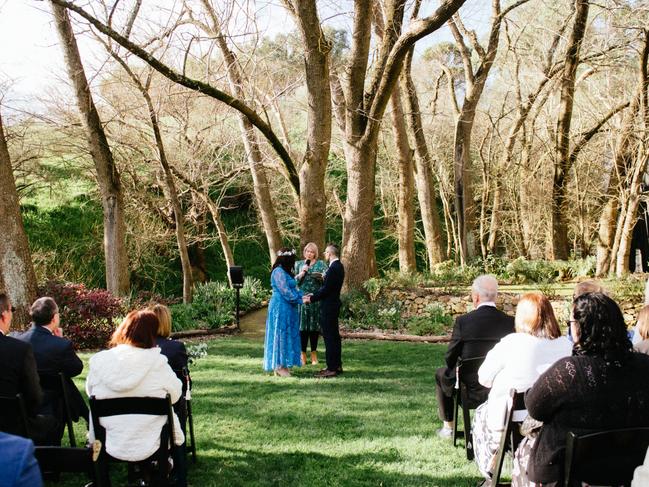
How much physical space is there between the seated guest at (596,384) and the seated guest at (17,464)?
2.49m

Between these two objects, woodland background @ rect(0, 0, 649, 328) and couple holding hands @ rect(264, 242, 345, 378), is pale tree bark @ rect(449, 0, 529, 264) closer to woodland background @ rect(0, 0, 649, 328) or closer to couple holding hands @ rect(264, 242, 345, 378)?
woodland background @ rect(0, 0, 649, 328)

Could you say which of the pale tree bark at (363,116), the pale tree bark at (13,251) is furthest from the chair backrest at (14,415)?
the pale tree bark at (363,116)

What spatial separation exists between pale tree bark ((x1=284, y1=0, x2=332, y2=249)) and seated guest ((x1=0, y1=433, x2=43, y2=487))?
34.8ft

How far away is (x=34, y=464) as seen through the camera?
5.29ft

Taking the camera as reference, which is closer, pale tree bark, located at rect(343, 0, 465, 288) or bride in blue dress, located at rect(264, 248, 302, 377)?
bride in blue dress, located at rect(264, 248, 302, 377)

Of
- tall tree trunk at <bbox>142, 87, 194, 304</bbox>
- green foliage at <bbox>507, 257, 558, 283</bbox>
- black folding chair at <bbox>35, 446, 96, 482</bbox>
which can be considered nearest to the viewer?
black folding chair at <bbox>35, 446, 96, 482</bbox>

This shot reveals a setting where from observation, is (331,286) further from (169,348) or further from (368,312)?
(368,312)

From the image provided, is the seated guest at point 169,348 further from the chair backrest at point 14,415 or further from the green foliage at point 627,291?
the green foliage at point 627,291

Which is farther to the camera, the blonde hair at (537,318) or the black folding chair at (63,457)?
the blonde hair at (537,318)

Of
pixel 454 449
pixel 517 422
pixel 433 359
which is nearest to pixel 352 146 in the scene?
pixel 433 359

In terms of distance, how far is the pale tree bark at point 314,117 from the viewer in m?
11.7

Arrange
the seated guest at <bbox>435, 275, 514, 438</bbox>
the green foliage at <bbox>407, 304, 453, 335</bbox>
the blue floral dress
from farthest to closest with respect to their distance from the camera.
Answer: the green foliage at <bbox>407, 304, 453, 335</bbox> < the blue floral dress < the seated guest at <bbox>435, 275, 514, 438</bbox>

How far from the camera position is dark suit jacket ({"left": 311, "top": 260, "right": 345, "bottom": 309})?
27.1ft

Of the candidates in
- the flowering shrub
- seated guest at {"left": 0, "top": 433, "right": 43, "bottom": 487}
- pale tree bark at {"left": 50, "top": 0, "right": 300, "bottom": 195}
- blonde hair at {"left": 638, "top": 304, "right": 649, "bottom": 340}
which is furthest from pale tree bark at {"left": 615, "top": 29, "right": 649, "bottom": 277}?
seated guest at {"left": 0, "top": 433, "right": 43, "bottom": 487}
